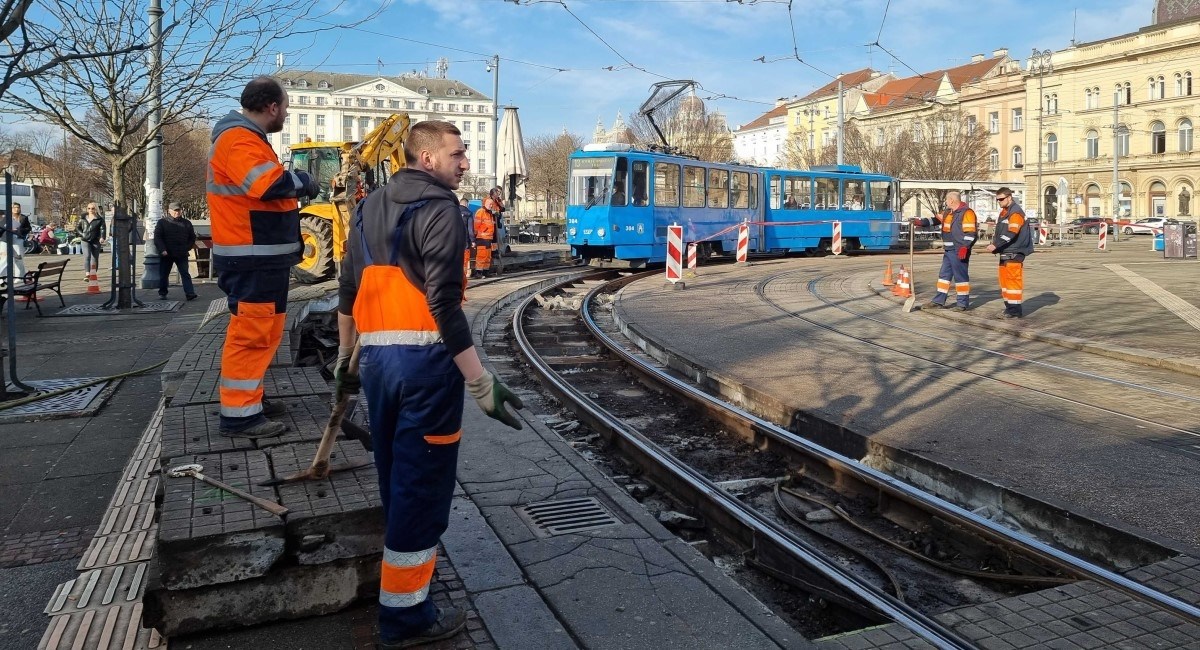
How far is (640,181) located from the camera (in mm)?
22000

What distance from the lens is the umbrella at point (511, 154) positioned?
88.6ft

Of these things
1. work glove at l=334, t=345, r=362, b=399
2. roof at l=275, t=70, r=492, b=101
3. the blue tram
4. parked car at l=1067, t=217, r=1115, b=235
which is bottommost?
work glove at l=334, t=345, r=362, b=399

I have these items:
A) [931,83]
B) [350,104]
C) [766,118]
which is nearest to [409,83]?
[350,104]

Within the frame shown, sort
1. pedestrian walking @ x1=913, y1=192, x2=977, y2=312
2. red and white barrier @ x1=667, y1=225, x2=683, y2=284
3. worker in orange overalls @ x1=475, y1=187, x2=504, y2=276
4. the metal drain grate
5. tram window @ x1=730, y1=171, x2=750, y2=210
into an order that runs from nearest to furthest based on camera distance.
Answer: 1. the metal drain grate
2. pedestrian walking @ x1=913, y1=192, x2=977, y2=312
3. red and white barrier @ x1=667, y1=225, x2=683, y2=284
4. worker in orange overalls @ x1=475, y1=187, x2=504, y2=276
5. tram window @ x1=730, y1=171, x2=750, y2=210

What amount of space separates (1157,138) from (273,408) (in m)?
80.2

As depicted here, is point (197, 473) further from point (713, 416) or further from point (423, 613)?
point (713, 416)

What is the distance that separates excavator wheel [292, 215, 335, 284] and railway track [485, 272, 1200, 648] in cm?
910

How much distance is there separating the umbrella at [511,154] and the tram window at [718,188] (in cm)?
572

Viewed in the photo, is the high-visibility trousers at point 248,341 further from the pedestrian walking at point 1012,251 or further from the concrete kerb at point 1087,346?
the pedestrian walking at point 1012,251

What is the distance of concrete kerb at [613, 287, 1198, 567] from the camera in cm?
430

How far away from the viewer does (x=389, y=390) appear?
10.2ft

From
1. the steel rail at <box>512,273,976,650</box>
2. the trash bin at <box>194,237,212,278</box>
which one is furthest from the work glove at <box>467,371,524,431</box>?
the trash bin at <box>194,237,212,278</box>

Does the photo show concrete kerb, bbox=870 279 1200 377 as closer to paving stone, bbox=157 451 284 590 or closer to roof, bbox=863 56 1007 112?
paving stone, bbox=157 451 284 590

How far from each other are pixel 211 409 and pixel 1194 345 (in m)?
10.4
